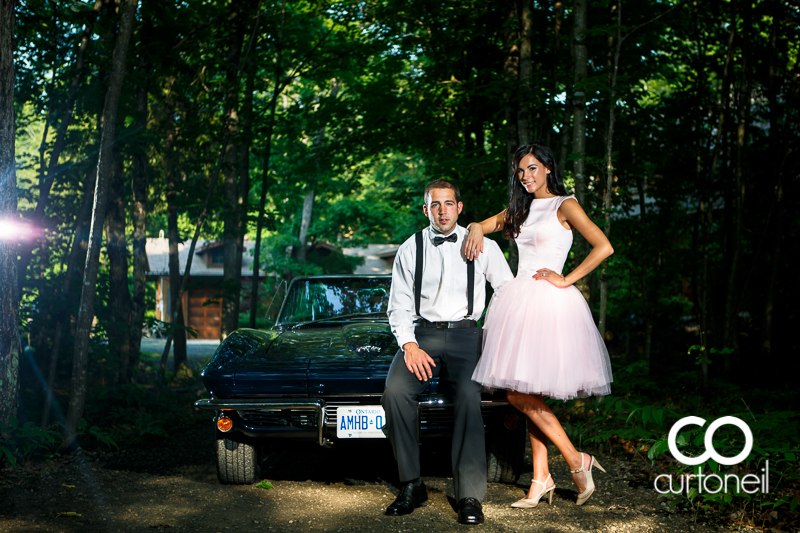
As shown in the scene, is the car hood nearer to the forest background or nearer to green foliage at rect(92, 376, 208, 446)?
the forest background

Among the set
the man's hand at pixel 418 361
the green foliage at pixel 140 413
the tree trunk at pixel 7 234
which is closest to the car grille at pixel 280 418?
the man's hand at pixel 418 361

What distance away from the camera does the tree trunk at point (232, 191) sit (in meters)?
10.4

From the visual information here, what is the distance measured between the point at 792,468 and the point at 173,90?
10.2m

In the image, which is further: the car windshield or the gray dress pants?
the car windshield

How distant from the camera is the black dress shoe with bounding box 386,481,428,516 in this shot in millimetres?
3621

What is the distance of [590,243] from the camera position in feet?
11.7

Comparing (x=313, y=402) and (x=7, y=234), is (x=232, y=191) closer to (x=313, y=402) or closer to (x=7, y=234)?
(x=7, y=234)

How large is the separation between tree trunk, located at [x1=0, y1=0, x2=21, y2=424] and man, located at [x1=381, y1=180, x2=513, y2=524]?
3503 millimetres

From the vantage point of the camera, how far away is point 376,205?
30.8 meters

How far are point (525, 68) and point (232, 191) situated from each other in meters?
7.19

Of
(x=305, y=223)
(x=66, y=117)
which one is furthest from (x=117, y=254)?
(x=305, y=223)

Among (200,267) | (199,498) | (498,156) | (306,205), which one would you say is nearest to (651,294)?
(498,156)

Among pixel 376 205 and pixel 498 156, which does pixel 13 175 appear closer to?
pixel 498 156

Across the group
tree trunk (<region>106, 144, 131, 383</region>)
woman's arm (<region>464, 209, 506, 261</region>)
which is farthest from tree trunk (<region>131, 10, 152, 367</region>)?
woman's arm (<region>464, 209, 506, 261</region>)
